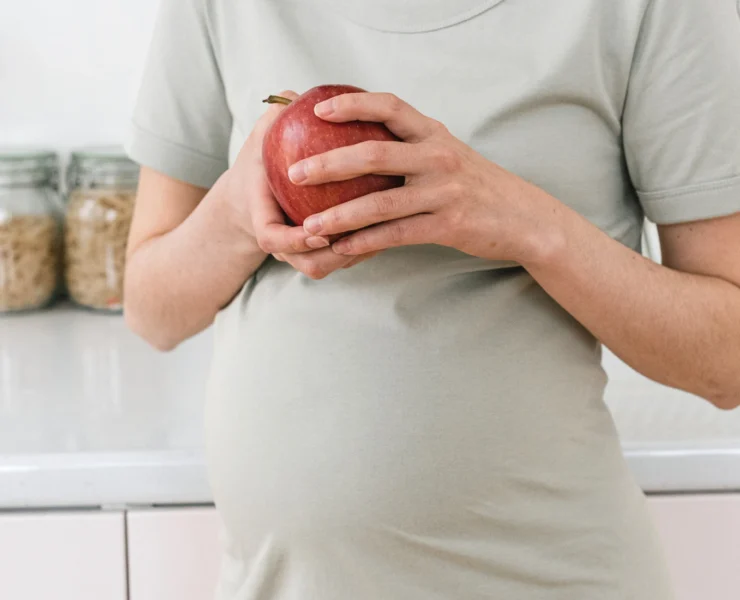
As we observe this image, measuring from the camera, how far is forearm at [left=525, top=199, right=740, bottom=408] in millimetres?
571

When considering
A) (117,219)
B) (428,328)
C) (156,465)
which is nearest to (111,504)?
(156,465)

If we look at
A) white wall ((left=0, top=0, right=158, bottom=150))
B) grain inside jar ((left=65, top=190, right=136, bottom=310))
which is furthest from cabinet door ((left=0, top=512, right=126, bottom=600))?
white wall ((left=0, top=0, right=158, bottom=150))

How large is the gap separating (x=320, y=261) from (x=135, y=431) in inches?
17.1

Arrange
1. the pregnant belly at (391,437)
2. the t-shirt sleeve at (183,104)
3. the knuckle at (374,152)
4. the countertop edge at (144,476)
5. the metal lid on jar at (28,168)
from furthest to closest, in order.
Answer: the metal lid on jar at (28,168) < the countertop edge at (144,476) < the t-shirt sleeve at (183,104) < the pregnant belly at (391,437) < the knuckle at (374,152)

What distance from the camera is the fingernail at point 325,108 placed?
483 mm

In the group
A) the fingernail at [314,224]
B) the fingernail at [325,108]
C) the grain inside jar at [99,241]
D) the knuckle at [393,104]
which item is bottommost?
the grain inside jar at [99,241]

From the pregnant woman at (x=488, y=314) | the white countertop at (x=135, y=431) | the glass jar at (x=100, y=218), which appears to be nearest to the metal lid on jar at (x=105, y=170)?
the glass jar at (x=100, y=218)

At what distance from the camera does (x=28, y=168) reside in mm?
1271

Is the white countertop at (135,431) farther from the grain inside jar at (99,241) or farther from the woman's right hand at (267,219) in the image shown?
the woman's right hand at (267,219)

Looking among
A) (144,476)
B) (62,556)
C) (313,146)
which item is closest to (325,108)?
(313,146)

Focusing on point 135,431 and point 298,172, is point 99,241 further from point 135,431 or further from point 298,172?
point 298,172

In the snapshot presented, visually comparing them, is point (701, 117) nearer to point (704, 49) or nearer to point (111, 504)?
point (704, 49)

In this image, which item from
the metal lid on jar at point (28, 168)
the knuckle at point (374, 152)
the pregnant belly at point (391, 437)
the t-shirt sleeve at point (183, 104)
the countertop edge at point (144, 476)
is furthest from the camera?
the metal lid on jar at point (28, 168)

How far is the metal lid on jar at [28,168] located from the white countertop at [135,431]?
0.84 feet
